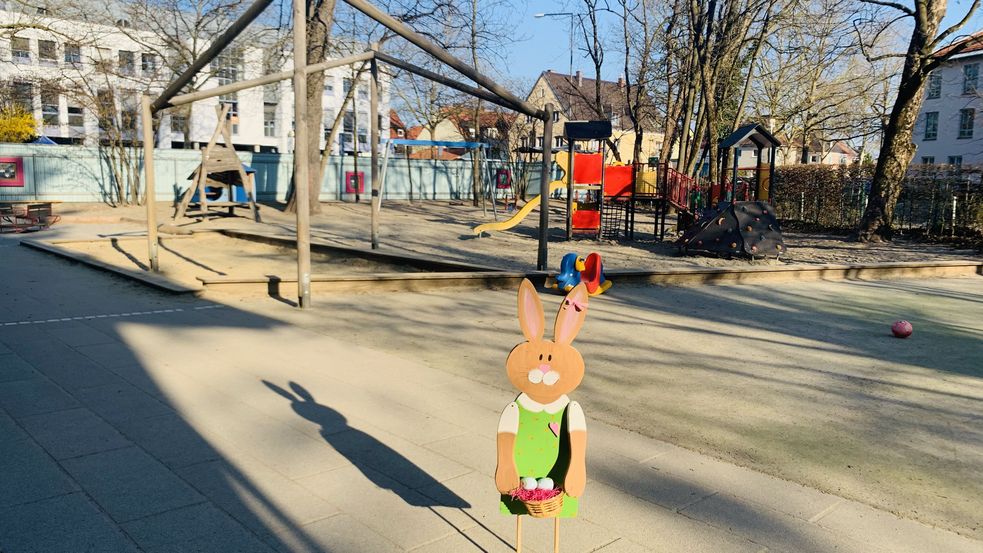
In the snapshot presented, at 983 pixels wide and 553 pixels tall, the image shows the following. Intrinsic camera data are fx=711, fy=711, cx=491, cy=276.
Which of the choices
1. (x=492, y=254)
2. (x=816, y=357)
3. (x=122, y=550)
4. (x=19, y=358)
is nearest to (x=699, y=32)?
(x=492, y=254)

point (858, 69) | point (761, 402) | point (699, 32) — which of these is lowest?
point (761, 402)

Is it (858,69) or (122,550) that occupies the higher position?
(858,69)

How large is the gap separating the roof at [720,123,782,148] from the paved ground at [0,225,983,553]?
12051 millimetres

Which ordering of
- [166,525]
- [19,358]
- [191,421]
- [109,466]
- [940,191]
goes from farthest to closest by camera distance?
[940,191] < [19,358] < [191,421] < [109,466] < [166,525]

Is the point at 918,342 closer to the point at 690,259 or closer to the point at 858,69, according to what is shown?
the point at 690,259

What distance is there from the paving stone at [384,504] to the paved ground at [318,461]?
0.5 inches

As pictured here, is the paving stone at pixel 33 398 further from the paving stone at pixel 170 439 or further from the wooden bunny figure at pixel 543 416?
the wooden bunny figure at pixel 543 416

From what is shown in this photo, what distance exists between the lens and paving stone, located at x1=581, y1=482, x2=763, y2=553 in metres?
3.35

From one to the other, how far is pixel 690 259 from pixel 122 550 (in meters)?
14.8

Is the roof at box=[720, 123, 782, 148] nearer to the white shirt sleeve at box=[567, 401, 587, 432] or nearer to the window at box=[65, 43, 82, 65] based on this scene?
the white shirt sleeve at box=[567, 401, 587, 432]

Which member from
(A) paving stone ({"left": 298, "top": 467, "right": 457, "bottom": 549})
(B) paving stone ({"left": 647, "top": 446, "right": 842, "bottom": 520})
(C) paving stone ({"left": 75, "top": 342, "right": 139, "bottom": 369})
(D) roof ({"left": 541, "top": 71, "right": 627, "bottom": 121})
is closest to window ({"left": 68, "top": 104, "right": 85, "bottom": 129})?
(D) roof ({"left": 541, "top": 71, "right": 627, "bottom": 121})

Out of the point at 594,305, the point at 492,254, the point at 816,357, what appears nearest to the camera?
the point at 816,357

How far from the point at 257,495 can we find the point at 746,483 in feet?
9.05

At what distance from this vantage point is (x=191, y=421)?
193 inches
